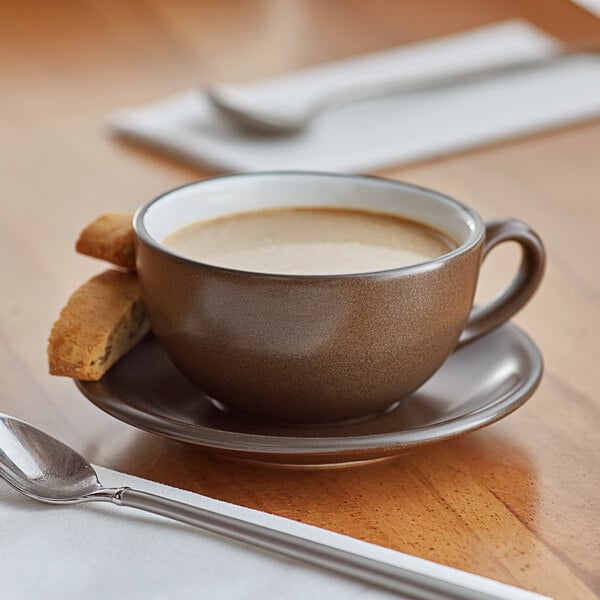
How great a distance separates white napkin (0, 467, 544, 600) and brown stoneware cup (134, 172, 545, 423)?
0.08 m

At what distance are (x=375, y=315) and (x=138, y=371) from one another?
156 mm

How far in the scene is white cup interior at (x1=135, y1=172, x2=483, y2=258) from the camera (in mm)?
704

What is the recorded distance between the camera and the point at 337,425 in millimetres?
654

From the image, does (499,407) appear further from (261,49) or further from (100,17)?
(100,17)

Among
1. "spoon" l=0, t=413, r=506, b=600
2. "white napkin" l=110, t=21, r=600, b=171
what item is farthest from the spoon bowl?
"white napkin" l=110, t=21, r=600, b=171

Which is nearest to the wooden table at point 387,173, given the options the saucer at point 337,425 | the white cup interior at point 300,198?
the saucer at point 337,425

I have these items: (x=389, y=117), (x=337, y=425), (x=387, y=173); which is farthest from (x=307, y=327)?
(x=389, y=117)

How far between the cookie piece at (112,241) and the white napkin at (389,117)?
1.40 feet

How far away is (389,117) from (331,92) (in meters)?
0.07

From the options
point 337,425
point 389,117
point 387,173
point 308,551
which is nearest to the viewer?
point 308,551

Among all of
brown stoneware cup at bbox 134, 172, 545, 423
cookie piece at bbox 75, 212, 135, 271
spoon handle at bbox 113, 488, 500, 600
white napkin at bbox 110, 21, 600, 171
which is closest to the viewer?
spoon handle at bbox 113, 488, 500, 600

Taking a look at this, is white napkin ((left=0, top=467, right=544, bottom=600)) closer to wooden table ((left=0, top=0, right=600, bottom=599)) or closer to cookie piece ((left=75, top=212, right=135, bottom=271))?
wooden table ((left=0, top=0, right=600, bottom=599))

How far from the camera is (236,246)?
26.9 inches

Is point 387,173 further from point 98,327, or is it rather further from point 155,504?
point 155,504
